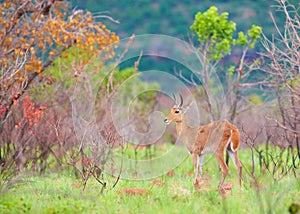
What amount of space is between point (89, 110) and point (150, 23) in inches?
1192

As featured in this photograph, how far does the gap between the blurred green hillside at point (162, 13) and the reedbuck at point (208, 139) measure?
2478cm

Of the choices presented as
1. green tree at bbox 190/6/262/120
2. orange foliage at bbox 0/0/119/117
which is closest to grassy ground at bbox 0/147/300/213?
orange foliage at bbox 0/0/119/117

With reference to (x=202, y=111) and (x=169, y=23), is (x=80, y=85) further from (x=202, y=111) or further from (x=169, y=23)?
(x=169, y=23)

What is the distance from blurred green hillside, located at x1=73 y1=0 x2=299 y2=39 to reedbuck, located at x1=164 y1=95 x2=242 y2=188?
81.3 feet

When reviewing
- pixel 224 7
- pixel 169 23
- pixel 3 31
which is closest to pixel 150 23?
pixel 169 23

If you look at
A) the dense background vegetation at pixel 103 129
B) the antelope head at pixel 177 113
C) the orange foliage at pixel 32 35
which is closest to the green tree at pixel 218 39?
the dense background vegetation at pixel 103 129

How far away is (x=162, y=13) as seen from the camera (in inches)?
1762

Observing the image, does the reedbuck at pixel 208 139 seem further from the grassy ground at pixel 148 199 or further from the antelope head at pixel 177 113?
the grassy ground at pixel 148 199

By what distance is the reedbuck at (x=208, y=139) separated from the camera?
11.1m

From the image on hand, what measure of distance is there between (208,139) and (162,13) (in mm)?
34090

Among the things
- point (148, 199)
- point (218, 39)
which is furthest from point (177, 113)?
point (148, 199)

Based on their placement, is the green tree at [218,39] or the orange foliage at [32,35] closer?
the orange foliage at [32,35]

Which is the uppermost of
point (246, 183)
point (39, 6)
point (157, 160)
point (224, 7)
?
point (224, 7)

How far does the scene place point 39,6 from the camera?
11.7 meters
